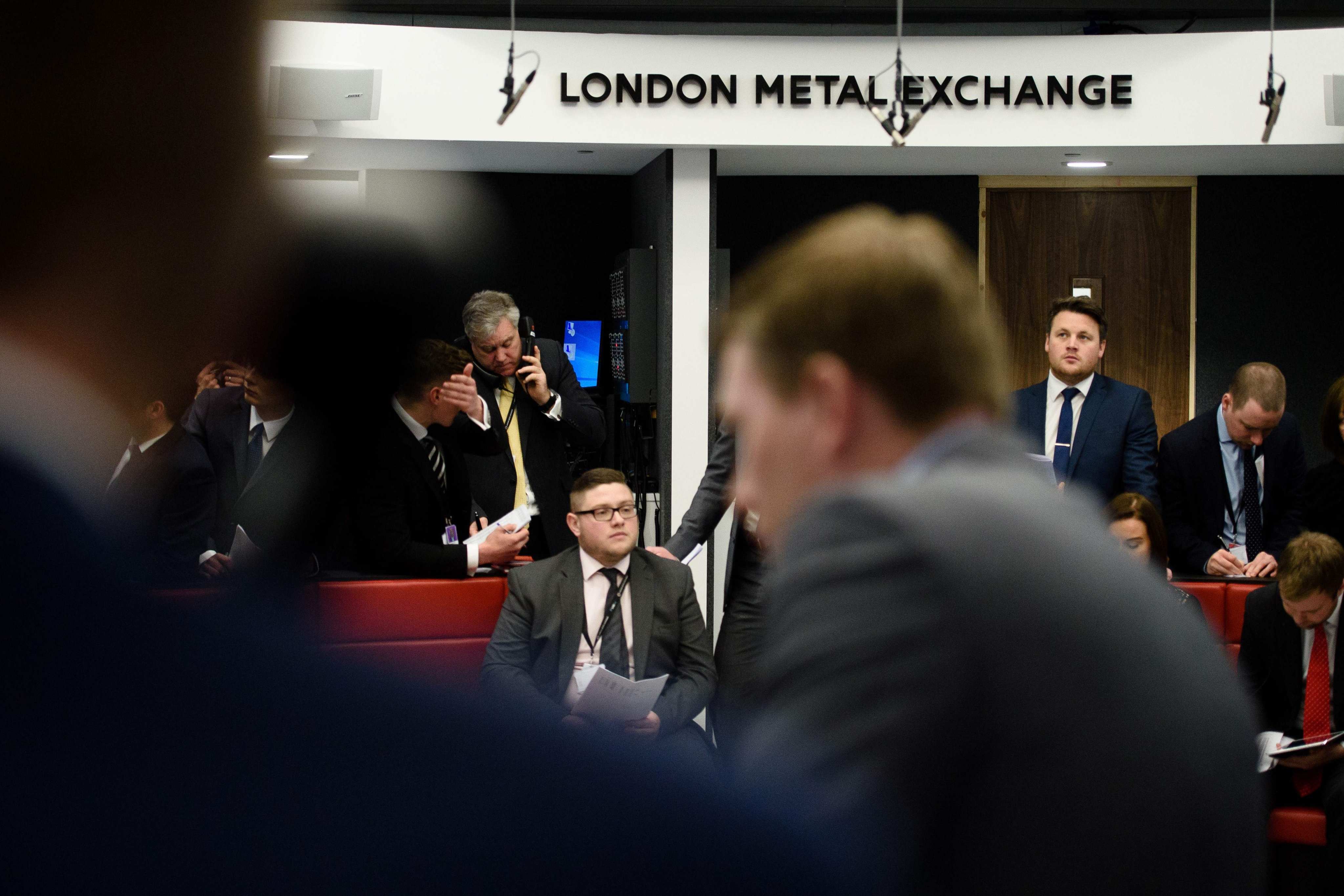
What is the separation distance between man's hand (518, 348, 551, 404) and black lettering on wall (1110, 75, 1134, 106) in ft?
14.3

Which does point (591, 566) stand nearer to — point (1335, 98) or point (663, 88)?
point (663, 88)

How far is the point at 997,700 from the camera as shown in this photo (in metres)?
0.51

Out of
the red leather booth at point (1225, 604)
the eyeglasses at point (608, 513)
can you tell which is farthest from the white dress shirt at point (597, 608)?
the red leather booth at point (1225, 604)

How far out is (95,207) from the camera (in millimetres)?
281

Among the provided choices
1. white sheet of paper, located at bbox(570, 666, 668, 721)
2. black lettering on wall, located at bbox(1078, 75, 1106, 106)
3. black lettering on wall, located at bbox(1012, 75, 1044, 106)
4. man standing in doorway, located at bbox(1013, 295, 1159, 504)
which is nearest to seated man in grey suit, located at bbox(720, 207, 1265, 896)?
white sheet of paper, located at bbox(570, 666, 668, 721)

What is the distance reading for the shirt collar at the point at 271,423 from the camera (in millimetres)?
398

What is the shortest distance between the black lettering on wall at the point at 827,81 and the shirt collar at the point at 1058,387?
3304 millimetres

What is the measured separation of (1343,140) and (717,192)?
420 centimetres

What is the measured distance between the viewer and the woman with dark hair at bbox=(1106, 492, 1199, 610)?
387 cm

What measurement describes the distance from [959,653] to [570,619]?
11.0ft

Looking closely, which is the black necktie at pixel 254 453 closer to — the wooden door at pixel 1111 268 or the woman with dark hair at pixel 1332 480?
the woman with dark hair at pixel 1332 480

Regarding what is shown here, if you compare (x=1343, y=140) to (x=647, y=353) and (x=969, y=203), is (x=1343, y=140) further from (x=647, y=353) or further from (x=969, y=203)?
(x=647, y=353)

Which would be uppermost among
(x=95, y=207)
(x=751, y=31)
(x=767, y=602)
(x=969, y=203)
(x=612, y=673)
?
(x=751, y=31)

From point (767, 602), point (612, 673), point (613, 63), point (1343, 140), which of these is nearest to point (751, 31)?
point (613, 63)
